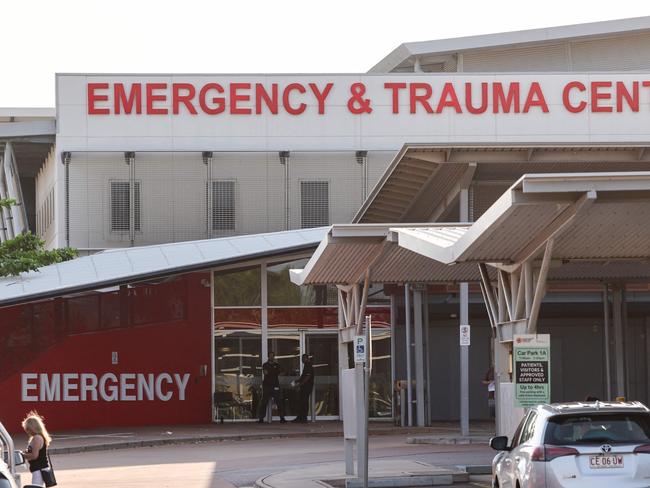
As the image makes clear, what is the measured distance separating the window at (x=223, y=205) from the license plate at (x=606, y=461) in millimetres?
34728

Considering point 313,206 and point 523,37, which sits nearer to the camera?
point 313,206

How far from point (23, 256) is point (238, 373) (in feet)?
22.3

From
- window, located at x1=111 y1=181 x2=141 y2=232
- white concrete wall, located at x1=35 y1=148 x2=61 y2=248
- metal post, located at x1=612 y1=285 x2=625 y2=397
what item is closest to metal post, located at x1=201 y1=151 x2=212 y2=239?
window, located at x1=111 y1=181 x2=141 y2=232

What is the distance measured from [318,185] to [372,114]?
286 centimetres

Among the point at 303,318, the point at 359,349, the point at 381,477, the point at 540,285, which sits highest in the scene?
the point at 540,285

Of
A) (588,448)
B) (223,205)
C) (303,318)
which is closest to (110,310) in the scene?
(303,318)

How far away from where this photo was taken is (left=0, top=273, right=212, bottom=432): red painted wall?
38062mm

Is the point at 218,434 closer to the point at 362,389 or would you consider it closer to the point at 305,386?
the point at 305,386

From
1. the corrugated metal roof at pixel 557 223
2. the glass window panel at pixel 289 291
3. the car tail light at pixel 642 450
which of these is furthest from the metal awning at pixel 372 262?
the glass window panel at pixel 289 291

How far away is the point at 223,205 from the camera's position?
48.6 m

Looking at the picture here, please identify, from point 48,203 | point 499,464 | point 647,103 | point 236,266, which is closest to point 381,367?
point 236,266

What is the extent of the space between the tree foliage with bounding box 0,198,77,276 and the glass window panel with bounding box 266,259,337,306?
5882 millimetres

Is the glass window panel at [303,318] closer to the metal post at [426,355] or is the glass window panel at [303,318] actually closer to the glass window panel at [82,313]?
the metal post at [426,355]

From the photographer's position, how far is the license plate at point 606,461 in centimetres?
1431
